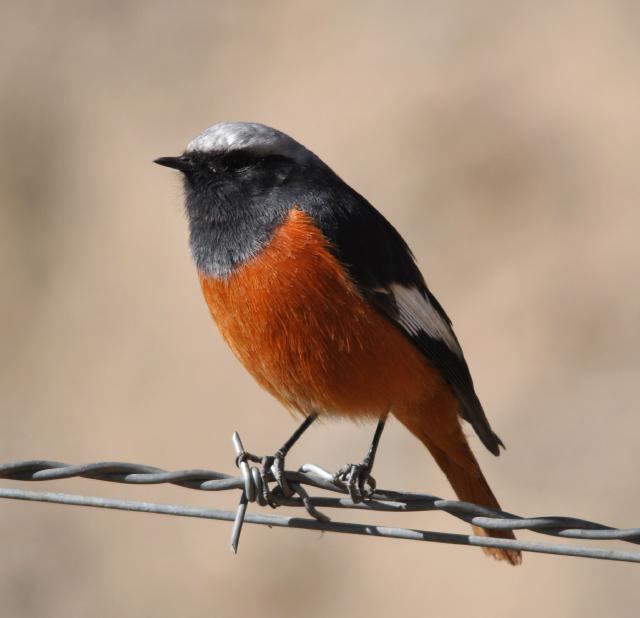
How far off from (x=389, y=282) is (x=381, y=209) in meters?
5.75

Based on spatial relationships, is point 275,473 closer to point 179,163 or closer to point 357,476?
point 357,476

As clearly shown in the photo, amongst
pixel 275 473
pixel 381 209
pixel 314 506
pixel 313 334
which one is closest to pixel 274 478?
pixel 275 473

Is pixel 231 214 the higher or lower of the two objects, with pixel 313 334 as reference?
higher

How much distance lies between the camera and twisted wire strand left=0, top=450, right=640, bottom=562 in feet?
10.4

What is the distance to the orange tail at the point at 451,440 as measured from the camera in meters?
5.16

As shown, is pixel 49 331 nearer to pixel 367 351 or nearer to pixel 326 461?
pixel 326 461

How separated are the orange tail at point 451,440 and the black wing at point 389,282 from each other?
85 mm

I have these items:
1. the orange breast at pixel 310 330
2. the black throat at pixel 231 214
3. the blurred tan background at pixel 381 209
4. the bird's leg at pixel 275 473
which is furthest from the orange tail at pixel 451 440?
the blurred tan background at pixel 381 209

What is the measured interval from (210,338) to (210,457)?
129 centimetres

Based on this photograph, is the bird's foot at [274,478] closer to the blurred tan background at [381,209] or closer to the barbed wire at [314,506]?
the barbed wire at [314,506]

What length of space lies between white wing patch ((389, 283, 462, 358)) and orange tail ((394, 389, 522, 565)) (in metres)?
0.30

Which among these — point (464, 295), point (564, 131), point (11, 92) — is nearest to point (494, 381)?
point (464, 295)

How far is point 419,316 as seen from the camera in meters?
5.15

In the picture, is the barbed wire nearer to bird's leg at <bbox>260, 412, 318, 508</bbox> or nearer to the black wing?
bird's leg at <bbox>260, 412, 318, 508</bbox>
